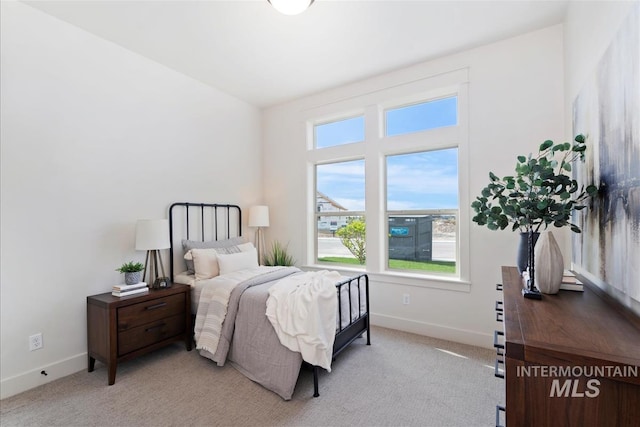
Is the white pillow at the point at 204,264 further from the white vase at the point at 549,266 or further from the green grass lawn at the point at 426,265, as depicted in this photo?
the white vase at the point at 549,266

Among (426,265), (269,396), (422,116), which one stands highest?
(422,116)

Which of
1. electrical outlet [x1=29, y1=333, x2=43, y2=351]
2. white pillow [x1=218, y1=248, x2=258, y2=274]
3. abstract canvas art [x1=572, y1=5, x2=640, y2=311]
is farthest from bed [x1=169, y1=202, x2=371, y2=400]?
abstract canvas art [x1=572, y1=5, x2=640, y2=311]

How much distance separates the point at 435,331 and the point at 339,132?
9.07 ft

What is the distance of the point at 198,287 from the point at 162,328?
0.47 m

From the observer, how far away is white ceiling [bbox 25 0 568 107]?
240cm

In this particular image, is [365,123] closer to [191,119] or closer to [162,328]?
[191,119]

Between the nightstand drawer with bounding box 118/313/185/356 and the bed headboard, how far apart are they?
659 mm

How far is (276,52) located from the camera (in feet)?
10.0

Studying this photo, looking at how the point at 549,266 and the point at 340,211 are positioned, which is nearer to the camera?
the point at 549,266

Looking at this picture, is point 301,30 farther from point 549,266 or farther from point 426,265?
point 426,265

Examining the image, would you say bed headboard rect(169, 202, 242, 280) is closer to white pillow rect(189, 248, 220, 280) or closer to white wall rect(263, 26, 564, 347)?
white pillow rect(189, 248, 220, 280)

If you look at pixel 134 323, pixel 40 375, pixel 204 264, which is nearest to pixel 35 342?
pixel 40 375

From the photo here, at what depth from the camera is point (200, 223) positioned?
369 cm

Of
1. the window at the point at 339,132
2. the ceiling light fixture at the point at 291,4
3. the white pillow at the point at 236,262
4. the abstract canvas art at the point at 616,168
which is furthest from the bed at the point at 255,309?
the ceiling light fixture at the point at 291,4
